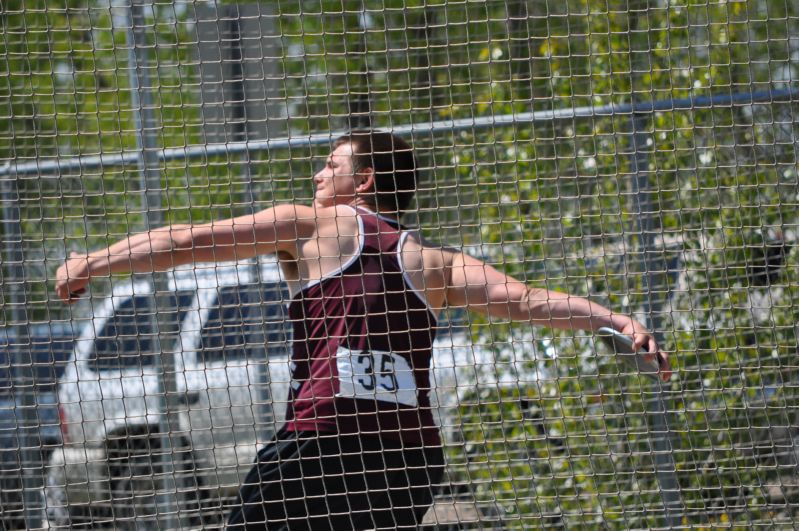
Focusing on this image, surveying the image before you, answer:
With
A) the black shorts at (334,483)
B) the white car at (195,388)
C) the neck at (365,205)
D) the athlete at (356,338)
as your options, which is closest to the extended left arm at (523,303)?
the athlete at (356,338)

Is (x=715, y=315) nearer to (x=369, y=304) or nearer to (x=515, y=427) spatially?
(x=515, y=427)

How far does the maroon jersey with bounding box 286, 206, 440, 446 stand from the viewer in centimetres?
303

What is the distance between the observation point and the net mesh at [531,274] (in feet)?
11.4

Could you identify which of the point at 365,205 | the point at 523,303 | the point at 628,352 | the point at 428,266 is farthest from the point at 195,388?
the point at 628,352

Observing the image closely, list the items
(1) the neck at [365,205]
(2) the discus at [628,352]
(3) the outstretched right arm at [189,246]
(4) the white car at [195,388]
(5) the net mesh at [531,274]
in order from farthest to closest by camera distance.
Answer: (4) the white car at [195,388], (5) the net mesh at [531,274], (1) the neck at [365,205], (2) the discus at [628,352], (3) the outstretched right arm at [189,246]

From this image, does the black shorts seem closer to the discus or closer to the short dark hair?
the discus

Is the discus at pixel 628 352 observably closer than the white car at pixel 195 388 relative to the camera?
Yes

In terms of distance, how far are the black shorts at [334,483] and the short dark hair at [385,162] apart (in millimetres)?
781

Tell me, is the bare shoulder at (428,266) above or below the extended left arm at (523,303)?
above

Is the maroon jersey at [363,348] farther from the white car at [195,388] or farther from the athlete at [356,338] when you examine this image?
the white car at [195,388]

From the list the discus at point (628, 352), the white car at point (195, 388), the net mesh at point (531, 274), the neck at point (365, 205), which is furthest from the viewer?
the white car at point (195, 388)

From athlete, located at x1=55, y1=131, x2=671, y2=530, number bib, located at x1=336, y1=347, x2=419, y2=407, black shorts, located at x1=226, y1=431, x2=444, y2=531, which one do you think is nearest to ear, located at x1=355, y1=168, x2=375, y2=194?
athlete, located at x1=55, y1=131, x2=671, y2=530

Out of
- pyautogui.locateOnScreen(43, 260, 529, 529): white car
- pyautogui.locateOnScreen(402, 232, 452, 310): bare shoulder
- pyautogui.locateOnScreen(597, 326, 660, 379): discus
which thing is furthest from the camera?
pyautogui.locateOnScreen(43, 260, 529, 529): white car

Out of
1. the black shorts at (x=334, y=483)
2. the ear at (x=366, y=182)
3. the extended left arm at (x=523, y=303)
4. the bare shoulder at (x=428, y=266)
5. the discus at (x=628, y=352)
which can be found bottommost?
the black shorts at (x=334, y=483)
